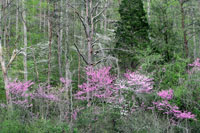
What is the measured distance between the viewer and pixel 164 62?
502 inches

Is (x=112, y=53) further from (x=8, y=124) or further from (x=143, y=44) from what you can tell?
(x=8, y=124)

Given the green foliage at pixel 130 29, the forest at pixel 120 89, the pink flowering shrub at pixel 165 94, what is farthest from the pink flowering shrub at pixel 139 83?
the green foliage at pixel 130 29

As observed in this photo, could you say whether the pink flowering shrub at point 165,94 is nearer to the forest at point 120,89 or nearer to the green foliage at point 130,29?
the forest at point 120,89

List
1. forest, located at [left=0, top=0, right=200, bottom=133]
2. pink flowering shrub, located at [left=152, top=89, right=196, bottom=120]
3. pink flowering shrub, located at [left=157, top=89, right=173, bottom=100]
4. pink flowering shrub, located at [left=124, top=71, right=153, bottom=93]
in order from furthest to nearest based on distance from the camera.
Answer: pink flowering shrub, located at [left=124, top=71, right=153, bottom=93] < pink flowering shrub, located at [left=157, top=89, right=173, bottom=100] < forest, located at [left=0, top=0, right=200, bottom=133] < pink flowering shrub, located at [left=152, top=89, right=196, bottom=120]

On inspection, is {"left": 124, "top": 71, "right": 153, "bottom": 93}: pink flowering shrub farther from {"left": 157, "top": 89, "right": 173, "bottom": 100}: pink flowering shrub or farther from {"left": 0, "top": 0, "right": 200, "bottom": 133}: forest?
{"left": 157, "top": 89, "right": 173, "bottom": 100}: pink flowering shrub

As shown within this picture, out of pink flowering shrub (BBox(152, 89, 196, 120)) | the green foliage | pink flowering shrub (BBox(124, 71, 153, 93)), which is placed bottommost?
pink flowering shrub (BBox(152, 89, 196, 120))

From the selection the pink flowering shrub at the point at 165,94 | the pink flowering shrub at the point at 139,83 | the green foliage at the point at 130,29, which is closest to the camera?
the pink flowering shrub at the point at 165,94

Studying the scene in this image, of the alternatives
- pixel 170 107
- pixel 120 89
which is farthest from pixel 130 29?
pixel 170 107

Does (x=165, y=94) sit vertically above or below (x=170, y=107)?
above

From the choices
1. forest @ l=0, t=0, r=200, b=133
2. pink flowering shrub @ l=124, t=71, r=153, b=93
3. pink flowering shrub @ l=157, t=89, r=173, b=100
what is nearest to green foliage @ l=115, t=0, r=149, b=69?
forest @ l=0, t=0, r=200, b=133

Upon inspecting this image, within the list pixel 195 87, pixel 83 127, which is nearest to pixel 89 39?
pixel 83 127

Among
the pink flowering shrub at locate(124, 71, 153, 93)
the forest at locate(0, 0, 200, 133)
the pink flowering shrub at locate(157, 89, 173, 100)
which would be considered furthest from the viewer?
the pink flowering shrub at locate(124, 71, 153, 93)

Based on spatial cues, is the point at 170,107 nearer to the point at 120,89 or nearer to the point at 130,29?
the point at 120,89

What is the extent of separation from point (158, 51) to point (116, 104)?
5.15 m
